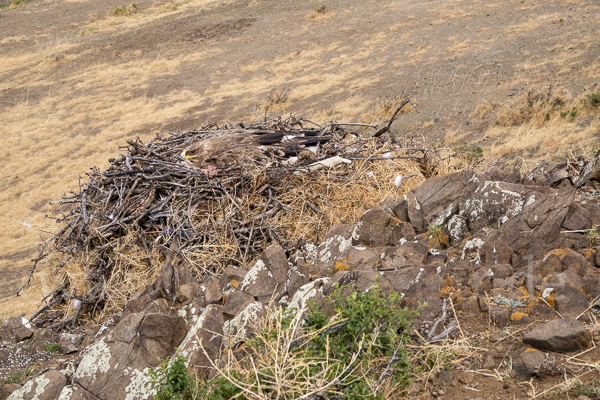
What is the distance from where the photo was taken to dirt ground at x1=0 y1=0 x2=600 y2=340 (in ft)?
38.0

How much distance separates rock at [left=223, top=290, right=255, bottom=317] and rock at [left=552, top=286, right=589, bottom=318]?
1.99 metres

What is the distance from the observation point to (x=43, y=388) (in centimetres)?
369

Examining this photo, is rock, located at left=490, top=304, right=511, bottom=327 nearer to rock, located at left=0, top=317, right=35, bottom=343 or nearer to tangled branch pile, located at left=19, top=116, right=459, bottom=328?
tangled branch pile, located at left=19, top=116, right=459, bottom=328

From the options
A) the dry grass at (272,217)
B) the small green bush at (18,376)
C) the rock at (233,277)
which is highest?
the rock at (233,277)

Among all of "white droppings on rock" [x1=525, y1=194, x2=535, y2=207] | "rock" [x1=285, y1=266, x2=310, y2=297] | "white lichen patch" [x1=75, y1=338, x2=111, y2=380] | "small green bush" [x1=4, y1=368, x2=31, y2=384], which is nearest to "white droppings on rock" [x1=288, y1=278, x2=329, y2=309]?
"rock" [x1=285, y1=266, x2=310, y2=297]

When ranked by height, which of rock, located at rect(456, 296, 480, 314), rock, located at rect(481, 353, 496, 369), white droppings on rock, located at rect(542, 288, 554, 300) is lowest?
rock, located at rect(481, 353, 496, 369)

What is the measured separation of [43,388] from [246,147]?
3771 mm

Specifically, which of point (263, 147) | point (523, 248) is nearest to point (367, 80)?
point (263, 147)

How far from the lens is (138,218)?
5898mm

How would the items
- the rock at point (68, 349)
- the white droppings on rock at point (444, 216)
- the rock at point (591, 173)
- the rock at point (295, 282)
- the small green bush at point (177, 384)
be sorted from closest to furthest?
1. the small green bush at point (177, 384)
2. the rock at point (295, 282)
3. the white droppings on rock at point (444, 216)
4. the rock at point (591, 173)
5. the rock at point (68, 349)

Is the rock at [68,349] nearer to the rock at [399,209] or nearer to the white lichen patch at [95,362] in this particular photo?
the white lichen patch at [95,362]

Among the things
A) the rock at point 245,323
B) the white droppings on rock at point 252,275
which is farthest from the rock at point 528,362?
the white droppings on rock at point 252,275

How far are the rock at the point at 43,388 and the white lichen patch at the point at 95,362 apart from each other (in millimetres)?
132

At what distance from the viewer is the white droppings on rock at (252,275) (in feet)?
13.7
